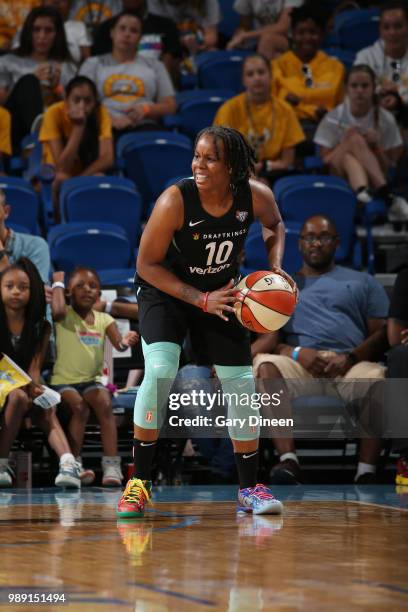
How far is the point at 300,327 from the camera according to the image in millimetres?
6992

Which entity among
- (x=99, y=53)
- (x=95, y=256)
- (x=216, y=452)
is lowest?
(x=216, y=452)

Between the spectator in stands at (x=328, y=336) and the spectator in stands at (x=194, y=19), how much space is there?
4.41 metres

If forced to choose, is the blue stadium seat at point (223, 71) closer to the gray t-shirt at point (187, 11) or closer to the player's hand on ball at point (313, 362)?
the gray t-shirt at point (187, 11)

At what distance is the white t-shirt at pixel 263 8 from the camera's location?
1085 centimetres

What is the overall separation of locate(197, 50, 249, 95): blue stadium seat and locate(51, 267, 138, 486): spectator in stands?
384cm

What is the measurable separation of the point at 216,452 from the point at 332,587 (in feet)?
12.6

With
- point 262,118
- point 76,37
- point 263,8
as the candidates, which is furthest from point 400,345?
point 263,8

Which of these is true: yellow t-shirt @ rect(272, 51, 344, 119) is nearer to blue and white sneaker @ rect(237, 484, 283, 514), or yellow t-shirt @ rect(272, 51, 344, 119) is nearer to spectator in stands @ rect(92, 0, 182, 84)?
spectator in stands @ rect(92, 0, 182, 84)

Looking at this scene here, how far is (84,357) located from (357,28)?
5809 millimetres

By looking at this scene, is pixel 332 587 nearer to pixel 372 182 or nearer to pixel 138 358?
pixel 138 358

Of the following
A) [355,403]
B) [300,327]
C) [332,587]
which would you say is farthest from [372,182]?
[332,587]

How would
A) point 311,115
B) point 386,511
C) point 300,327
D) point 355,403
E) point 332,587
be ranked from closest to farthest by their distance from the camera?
1. point 332,587
2. point 386,511
3. point 355,403
4. point 300,327
5. point 311,115

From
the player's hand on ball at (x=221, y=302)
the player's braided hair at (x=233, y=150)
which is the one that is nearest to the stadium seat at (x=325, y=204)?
the player's braided hair at (x=233, y=150)

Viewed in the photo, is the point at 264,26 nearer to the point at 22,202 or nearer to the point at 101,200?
the point at 101,200
